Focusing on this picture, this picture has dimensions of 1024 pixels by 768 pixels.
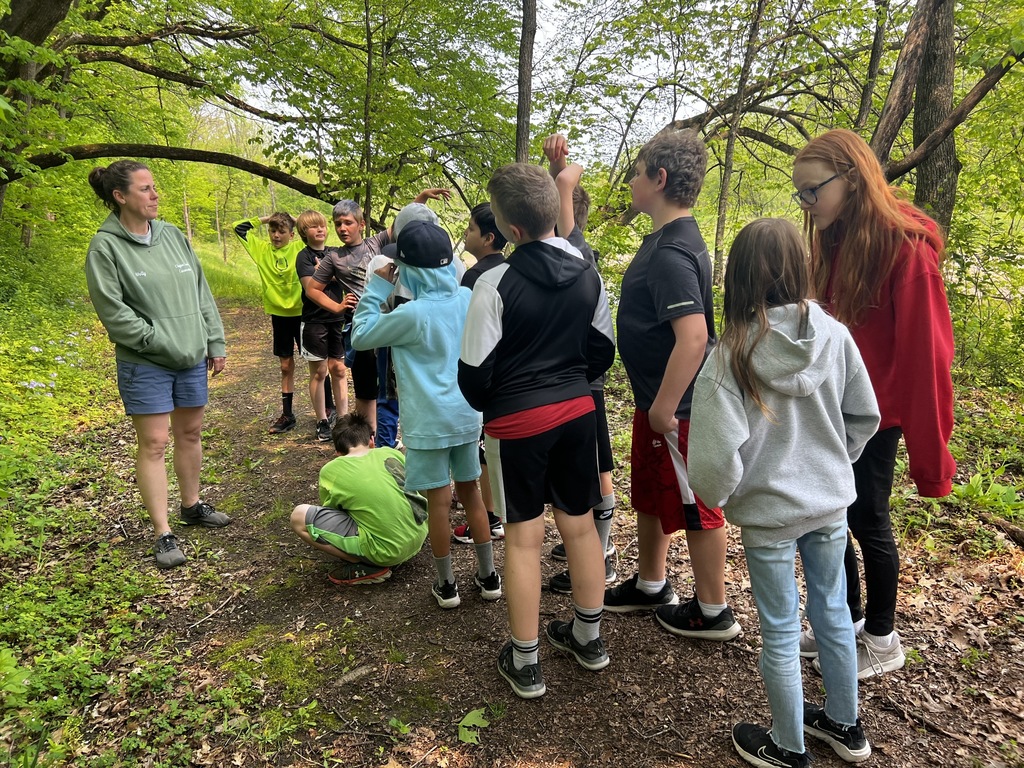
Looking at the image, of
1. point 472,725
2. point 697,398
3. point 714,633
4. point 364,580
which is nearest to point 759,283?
point 697,398

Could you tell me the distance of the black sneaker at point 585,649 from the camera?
246 cm

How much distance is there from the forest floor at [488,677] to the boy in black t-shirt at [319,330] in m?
1.99

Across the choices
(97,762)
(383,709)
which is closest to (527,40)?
(383,709)

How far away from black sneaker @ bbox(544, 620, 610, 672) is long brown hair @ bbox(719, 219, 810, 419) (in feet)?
4.46

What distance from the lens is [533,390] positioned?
2172 mm

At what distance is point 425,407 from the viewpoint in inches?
109

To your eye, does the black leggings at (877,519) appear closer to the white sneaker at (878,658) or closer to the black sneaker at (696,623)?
the white sneaker at (878,658)

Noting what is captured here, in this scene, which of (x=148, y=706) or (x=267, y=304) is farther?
(x=267, y=304)

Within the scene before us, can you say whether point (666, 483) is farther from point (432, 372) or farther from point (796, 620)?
point (432, 372)

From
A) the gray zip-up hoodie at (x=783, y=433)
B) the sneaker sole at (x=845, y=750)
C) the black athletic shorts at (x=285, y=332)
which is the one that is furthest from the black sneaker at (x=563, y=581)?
the black athletic shorts at (x=285, y=332)

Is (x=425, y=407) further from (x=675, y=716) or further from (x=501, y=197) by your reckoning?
(x=675, y=716)

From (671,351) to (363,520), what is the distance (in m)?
1.87

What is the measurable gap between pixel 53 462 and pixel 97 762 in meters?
3.47

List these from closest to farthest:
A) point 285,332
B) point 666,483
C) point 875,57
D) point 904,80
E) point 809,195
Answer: point 809,195 → point 666,483 → point 904,80 → point 285,332 → point 875,57
